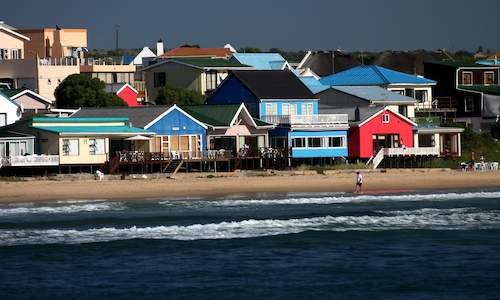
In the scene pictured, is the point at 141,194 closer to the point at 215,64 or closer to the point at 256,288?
the point at 256,288

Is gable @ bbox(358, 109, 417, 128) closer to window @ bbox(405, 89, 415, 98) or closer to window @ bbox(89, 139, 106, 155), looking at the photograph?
window @ bbox(405, 89, 415, 98)

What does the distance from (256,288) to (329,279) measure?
2274 millimetres

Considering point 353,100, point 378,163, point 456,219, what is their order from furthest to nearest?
point 353,100 → point 378,163 → point 456,219

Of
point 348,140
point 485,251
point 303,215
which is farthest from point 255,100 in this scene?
point 485,251

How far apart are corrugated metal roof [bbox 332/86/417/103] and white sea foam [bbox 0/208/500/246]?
27113 millimetres

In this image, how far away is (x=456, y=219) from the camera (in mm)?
45344

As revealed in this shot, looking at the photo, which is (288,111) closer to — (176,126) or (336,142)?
(336,142)

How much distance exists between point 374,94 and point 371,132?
7.73 metres

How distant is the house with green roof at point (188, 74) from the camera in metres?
83.1

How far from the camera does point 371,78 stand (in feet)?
266

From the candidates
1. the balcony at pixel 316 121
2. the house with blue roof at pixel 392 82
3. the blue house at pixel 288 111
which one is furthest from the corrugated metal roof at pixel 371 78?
the balcony at pixel 316 121

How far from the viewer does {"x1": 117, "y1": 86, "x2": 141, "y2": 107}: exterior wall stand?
81.4 meters

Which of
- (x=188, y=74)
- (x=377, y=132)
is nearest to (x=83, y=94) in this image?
(x=188, y=74)

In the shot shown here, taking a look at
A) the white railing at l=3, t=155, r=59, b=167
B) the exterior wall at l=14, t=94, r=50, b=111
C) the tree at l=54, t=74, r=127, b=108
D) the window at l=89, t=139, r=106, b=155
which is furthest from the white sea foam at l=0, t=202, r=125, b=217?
the tree at l=54, t=74, r=127, b=108
